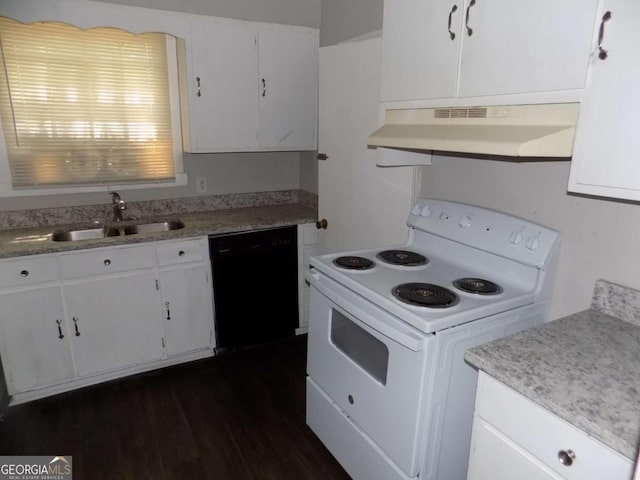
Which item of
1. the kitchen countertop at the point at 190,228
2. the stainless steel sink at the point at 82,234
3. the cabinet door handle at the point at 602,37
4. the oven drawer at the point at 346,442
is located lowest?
the oven drawer at the point at 346,442

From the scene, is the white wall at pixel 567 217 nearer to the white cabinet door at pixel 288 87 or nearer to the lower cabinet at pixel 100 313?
the white cabinet door at pixel 288 87

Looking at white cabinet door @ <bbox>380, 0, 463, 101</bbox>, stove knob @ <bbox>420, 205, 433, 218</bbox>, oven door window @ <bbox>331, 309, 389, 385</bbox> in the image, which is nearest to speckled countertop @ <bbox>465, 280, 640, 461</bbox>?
oven door window @ <bbox>331, 309, 389, 385</bbox>

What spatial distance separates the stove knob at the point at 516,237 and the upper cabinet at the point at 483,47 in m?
0.57

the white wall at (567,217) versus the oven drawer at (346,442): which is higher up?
the white wall at (567,217)

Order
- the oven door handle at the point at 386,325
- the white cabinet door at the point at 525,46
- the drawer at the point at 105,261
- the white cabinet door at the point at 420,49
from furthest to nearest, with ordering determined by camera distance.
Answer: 1. the drawer at the point at 105,261
2. the white cabinet door at the point at 420,49
3. the oven door handle at the point at 386,325
4. the white cabinet door at the point at 525,46

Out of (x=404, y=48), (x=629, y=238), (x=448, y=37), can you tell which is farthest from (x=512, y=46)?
(x=629, y=238)

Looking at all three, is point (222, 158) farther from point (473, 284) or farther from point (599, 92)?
point (599, 92)

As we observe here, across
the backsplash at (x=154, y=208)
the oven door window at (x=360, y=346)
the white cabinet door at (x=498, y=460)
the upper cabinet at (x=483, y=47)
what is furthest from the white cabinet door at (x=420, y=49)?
the backsplash at (x=154, y=208)

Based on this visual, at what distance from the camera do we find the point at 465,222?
1.88m

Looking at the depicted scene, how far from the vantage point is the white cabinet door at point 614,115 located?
104 centimetres

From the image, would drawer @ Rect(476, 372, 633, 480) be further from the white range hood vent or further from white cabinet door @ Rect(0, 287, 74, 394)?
white cabinet door @ Rect(0, 287, 74, 394)

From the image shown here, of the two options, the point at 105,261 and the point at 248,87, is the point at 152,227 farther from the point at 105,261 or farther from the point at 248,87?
the point at 248,87

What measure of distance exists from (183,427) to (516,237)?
186 centimetres

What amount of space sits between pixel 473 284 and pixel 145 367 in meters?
2.06
